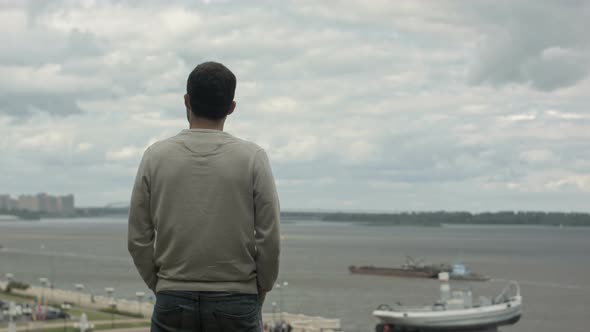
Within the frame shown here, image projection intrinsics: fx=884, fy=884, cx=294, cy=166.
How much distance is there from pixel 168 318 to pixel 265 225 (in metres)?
0.57

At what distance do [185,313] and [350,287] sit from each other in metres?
87.9

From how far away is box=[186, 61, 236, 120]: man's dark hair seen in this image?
12.8ft

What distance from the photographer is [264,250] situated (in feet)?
12.4

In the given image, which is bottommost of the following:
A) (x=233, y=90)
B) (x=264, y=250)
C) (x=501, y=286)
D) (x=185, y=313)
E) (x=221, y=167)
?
(x=501, y=286)

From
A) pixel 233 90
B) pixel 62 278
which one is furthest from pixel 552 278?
pixel 233 90

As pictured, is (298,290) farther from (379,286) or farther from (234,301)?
(234,301)

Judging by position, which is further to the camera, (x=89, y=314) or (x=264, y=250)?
(x=89, y=314)

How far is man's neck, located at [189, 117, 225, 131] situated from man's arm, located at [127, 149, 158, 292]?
0.28 meters

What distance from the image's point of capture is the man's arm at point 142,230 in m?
3.82

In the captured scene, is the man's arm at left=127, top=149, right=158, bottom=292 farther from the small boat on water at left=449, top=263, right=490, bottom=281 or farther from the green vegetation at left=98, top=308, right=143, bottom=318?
the small boat on water at left=449, top=263, right=490, bottom=281

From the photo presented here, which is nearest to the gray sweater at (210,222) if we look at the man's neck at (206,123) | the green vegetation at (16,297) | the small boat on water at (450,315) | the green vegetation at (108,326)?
the man's neck at (206,123)

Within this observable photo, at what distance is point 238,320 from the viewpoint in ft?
12.3

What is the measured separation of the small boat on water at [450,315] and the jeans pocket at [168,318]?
Answer: 4822cm

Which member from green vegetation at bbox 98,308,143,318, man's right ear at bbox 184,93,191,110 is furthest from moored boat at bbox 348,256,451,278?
man's right ear at bbox 184,93,191,110
